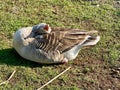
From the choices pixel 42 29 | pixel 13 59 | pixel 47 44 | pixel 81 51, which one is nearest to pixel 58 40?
pixel 47 44

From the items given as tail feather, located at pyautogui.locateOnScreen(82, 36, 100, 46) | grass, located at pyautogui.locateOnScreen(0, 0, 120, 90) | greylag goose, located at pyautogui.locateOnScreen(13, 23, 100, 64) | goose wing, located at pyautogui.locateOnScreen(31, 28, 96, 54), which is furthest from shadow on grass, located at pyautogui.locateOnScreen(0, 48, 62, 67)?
tail feather, located at pyautogui.locateOnScreen(82, 36, 100, 46)

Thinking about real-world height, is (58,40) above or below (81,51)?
above

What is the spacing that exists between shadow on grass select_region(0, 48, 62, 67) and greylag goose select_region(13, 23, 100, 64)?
136mm

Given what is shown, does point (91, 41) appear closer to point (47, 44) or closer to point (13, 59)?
point (47, 44)

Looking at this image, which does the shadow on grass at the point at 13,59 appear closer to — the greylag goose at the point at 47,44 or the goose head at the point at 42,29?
the greylag goose at the point at 47,44

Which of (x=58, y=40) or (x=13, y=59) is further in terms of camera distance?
(x=13, y=59)

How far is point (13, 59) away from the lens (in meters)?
6.63

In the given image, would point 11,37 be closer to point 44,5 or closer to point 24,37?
point 24,37

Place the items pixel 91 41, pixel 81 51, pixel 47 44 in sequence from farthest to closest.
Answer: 1. pixel 81 51
2. pixel 91 41
3. pixel 47 44

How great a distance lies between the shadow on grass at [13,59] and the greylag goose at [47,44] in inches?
5.3

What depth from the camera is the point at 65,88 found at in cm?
608

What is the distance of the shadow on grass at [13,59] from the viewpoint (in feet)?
21.4

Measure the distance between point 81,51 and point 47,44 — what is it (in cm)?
91

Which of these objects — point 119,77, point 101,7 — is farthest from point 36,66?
point 101,7
